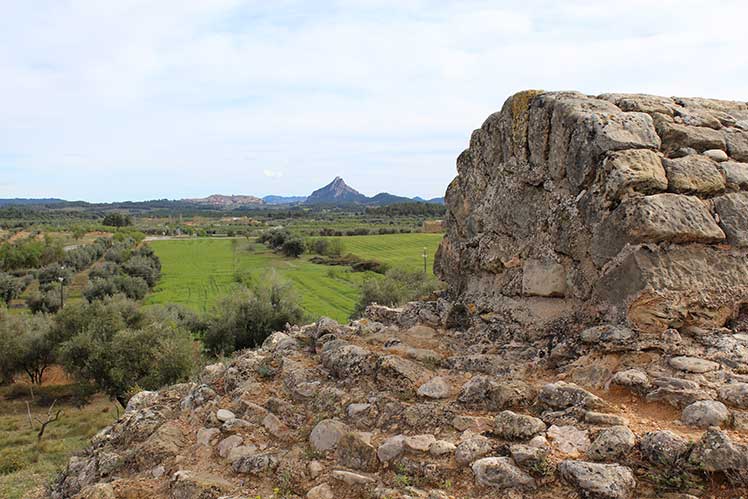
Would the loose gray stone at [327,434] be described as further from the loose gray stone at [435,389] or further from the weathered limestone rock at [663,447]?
the weathered limestone rock at [663,447]

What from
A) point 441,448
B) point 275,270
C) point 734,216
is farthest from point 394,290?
point 441,448

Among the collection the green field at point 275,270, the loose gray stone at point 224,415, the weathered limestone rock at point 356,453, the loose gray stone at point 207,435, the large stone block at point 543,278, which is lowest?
the green field at point 275,270

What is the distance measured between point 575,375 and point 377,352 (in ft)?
7.94

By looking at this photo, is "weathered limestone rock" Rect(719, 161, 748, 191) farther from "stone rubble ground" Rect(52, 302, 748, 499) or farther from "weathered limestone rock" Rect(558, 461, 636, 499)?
"weathered limestone rock" Rect(558, 461, 636, 499)

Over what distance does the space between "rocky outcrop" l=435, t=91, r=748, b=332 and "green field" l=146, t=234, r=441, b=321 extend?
A: 91.4ft

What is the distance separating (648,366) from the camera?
5.22 metres

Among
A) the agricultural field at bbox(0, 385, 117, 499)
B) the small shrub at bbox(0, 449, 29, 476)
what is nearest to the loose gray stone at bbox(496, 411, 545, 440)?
the agricultural field at bbox(0, 385, 117, 499)

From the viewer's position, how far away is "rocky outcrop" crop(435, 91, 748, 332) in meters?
5.44

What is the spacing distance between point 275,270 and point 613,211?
2035 inches

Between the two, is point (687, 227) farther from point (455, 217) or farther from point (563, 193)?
point (455, 217)

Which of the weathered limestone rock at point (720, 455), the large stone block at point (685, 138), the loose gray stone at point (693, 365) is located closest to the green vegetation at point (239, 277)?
the large stone block at point (685, 138)

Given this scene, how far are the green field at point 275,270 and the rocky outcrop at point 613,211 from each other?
2786 centimetres

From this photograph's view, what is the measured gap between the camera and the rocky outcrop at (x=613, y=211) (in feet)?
17.8

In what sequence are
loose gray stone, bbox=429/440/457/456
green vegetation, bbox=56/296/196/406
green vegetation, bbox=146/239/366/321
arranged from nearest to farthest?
loose gray stone, bbox=429/440/457/456 < green vegetation, bbox=56/296/196/406 < green vegetation, bbox=146/239/366/321
